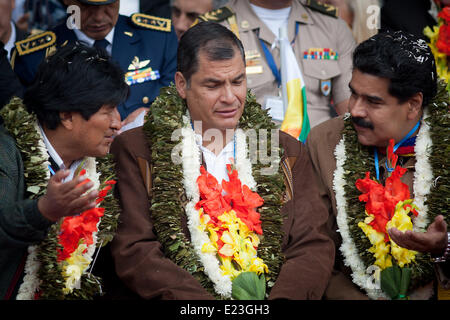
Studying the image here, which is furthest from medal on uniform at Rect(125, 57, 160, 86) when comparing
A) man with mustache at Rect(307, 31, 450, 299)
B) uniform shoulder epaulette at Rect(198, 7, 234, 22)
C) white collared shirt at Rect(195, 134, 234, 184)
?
man with mustache at Rect(307, 31, 450, 299)

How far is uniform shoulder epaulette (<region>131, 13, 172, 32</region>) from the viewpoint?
5.19 metres

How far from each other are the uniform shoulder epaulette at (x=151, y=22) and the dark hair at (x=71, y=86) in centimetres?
170

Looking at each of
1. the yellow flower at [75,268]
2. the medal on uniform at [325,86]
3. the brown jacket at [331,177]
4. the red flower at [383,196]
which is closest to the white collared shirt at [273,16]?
the medal on uniform at [325,86]

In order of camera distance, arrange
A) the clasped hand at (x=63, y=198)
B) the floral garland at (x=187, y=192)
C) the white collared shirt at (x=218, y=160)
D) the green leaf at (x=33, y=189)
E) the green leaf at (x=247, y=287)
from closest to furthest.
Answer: the clasped hand at (x=63, y=198), the green leaf at (x=33, y=189), the green leaf at (x=247, y=287), the floral garland at (x=187, y=192), the white collared shirt at (x=218, y=160)

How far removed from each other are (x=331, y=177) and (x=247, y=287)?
980 millimetres

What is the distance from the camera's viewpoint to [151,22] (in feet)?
17.3

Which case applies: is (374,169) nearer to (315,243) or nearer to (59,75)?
(315,243)

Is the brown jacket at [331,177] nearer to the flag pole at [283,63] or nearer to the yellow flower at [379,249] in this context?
the yellow flower at [379,249]

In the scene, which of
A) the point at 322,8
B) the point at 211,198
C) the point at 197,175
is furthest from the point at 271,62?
the point at 211,198

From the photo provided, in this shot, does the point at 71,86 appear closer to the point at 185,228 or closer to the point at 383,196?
the point at 185,228

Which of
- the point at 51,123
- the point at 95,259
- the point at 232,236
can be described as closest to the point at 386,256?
the point at 232,236

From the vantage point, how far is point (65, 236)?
3449mm

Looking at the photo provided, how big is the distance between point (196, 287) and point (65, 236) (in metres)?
0.77

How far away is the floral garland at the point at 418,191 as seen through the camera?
372 centimetres
